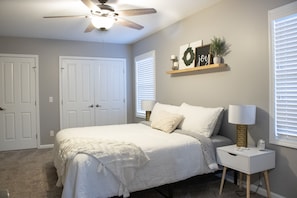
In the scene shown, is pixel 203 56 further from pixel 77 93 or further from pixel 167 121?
pixel 77 93

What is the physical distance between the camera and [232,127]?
3238 mm

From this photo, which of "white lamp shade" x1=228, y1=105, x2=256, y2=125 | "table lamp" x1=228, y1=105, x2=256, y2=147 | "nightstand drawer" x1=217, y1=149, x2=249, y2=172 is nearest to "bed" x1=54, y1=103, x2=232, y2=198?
"nightstand drawer" x1=217, y1=149, x2=249, y2=172

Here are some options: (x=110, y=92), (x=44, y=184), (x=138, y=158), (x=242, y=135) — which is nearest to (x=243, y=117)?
(x=242, y=135)

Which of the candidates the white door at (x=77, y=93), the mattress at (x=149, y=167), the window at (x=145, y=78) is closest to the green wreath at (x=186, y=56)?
the window at (x=145, y=78)

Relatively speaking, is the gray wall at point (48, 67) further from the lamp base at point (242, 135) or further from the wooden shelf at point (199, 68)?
the lamp base at point (242, 135)

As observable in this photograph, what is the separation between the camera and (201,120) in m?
3.23

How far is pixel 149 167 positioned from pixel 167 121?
108 centimetres

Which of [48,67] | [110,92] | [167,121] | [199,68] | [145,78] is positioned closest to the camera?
[167,121]

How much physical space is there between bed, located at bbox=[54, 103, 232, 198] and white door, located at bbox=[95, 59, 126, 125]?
253 centimetres

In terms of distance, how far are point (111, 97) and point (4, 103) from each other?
2362mm

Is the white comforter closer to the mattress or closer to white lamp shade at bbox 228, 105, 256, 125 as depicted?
the mattress

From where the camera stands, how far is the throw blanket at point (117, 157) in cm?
234

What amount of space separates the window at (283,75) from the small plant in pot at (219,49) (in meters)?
0.70

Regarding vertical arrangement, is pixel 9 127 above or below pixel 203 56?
below
